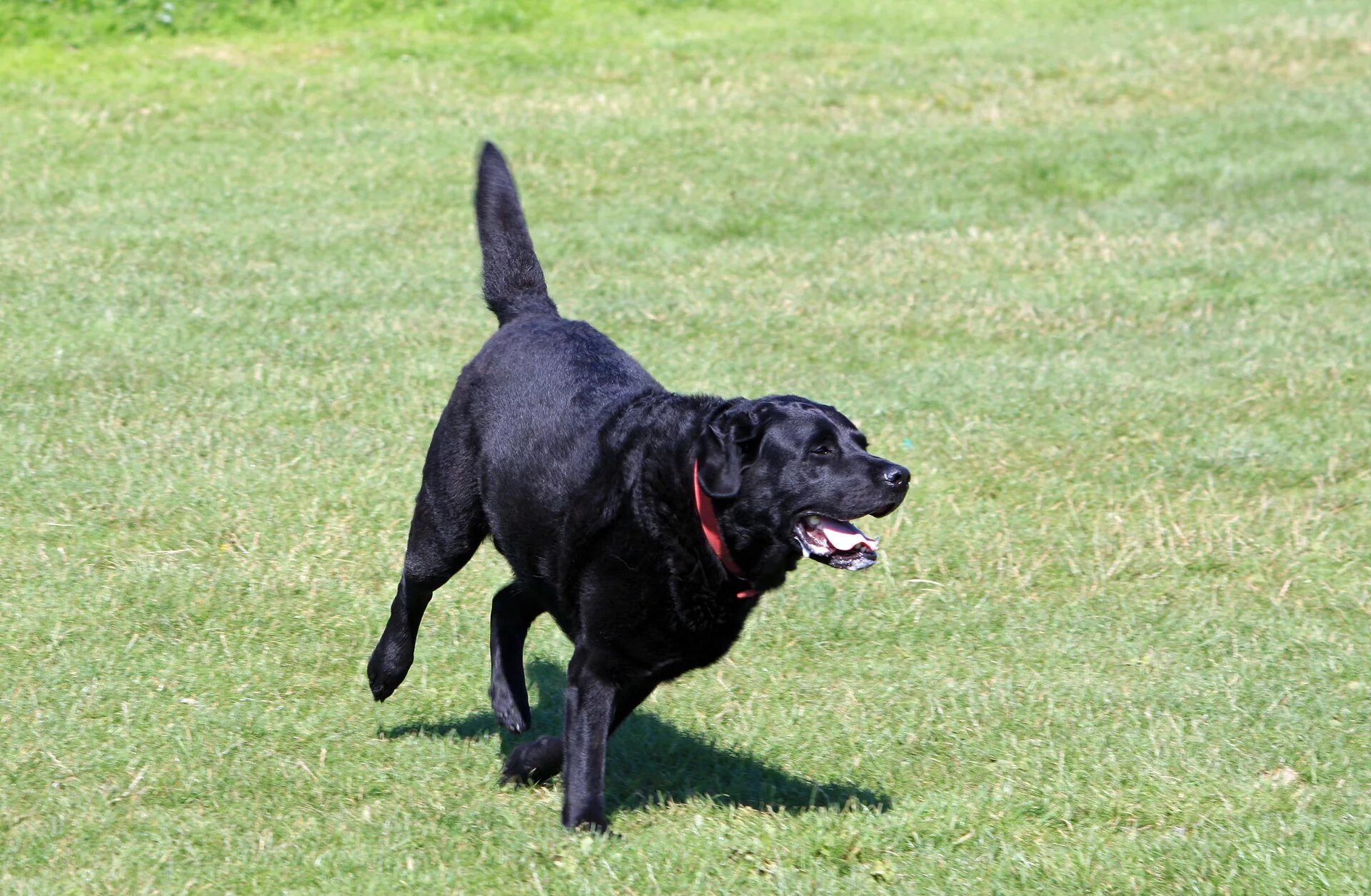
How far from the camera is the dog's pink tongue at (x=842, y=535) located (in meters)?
4.63

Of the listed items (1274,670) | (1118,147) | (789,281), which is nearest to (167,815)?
(1274,670)

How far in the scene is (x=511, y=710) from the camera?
220 inches

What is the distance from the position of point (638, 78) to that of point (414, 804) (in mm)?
12917

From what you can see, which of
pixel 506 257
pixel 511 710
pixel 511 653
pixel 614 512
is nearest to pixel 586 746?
pixel 614 512

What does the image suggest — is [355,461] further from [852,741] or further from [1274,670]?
[1274,670]

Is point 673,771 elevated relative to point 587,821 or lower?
lower

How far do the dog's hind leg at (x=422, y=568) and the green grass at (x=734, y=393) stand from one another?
21 cm

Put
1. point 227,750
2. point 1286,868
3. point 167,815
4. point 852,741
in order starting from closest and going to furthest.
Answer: point 1286,868 → point 167,815 → point 227,750 → point 852,741

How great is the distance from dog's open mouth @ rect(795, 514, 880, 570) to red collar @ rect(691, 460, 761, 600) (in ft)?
0.69

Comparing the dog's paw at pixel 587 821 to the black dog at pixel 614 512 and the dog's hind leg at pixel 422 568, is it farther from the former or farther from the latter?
the dog's hind leg at pixel 422 568

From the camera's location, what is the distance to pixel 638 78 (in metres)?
16.7

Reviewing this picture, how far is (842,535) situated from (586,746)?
3.36 ft

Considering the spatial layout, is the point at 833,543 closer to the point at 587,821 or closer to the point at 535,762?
the point at 587,821

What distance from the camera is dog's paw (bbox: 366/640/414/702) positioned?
18.2 ft
